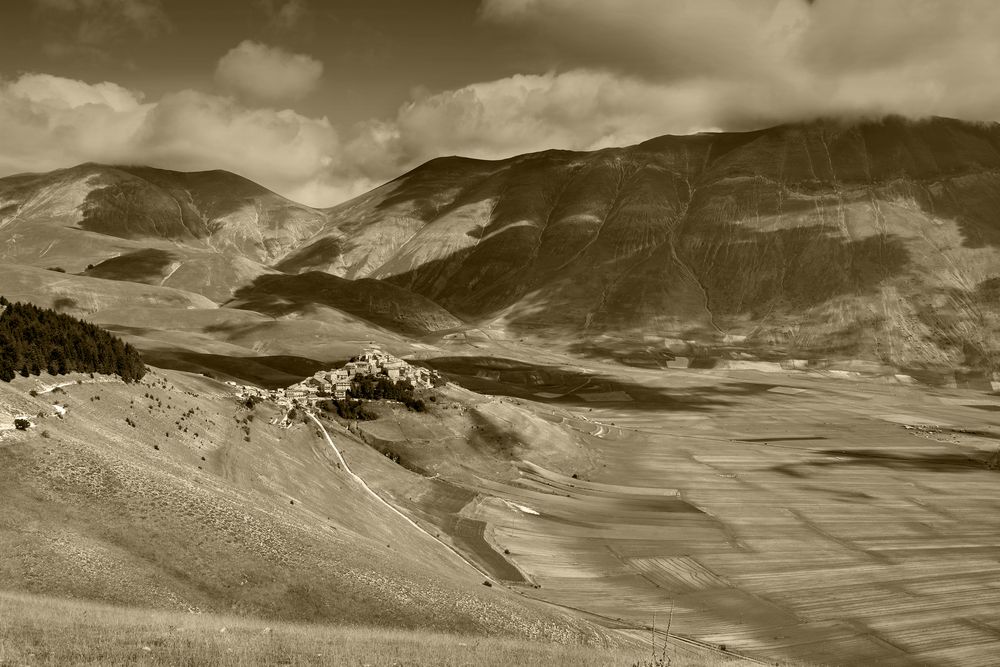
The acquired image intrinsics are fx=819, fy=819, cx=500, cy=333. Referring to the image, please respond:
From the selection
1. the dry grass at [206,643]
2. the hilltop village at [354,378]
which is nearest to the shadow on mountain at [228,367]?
the hilltop village at [354,378]

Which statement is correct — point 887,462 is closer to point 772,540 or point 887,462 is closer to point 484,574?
point 772,540

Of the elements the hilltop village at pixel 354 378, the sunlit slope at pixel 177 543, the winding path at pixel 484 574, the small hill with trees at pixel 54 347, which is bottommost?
the winding path at pixel 484 574

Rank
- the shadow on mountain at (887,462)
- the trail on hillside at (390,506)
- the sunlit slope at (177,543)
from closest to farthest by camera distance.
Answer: the sunlit slope at (177,543), the trail on hillside at (390,506), the shadow on mountain at (887,462)

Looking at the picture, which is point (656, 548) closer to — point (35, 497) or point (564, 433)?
point (564, 433)

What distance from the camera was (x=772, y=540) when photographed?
8512 cm

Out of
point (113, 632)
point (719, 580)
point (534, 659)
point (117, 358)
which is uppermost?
point (117, 358)

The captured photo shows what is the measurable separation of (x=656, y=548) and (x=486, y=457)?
110ft

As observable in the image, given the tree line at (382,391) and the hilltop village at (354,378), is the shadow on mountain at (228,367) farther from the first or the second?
the tree line at (382,391)

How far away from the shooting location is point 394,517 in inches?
3004

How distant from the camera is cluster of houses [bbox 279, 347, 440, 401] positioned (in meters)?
113

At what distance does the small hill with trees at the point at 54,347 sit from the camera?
55.4 m

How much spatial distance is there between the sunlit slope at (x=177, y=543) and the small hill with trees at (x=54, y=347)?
2.19 meters

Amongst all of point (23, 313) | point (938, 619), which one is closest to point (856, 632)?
point (938, 619)

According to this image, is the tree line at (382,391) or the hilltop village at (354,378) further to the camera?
the tree line at (382,391)
